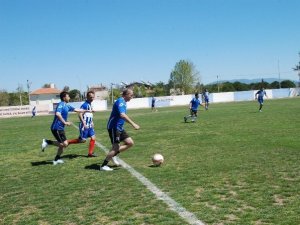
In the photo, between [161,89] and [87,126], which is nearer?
[87,126]

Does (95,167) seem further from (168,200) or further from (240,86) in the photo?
(240,86)

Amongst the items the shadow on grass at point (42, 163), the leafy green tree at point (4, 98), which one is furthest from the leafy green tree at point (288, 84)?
the shadow on grass at point (42, 163)

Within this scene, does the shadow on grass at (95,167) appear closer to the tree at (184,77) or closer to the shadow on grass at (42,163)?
the shadow on grass at (42,163)

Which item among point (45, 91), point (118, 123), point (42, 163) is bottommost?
point (42, 163)

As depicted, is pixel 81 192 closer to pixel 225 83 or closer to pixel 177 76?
pixel 225 83

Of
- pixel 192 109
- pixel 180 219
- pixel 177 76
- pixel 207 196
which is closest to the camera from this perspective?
pixel 180 219

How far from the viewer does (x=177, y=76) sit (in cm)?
11856

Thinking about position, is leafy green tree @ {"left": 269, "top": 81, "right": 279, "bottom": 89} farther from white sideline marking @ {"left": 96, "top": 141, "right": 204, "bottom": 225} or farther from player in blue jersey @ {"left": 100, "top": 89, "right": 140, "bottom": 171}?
white sideline marking @ {"left": 96, "top": 141, "right": 204, "bottom": 225}

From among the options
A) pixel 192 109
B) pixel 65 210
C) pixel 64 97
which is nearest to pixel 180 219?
pixel 65 210

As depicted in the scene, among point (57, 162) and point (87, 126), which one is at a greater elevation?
point (87, 126)

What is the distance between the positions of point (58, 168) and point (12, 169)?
4.28ft

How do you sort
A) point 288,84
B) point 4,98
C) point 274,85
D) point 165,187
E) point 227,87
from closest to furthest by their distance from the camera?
point 165,187 → point 4,98 → point 288,84 → point 274,85 → point 227,87

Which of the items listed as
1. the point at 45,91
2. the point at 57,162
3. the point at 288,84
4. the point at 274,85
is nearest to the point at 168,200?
the point at 57,162

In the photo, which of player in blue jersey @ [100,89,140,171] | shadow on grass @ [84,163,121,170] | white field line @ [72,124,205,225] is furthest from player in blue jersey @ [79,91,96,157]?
white field line @ [72,124,205,225]
